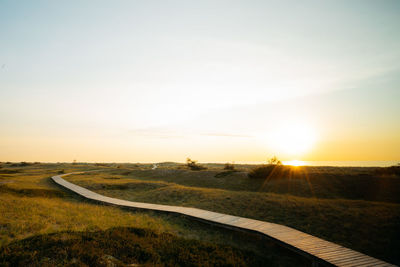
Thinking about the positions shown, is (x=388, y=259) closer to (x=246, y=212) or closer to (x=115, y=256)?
(x=246, y=212)

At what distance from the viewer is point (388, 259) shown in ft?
29.2

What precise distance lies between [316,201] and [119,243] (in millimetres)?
13830

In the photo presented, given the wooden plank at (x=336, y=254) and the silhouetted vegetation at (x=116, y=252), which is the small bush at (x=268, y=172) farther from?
the silhouetted vegetation at (x=116, y=252)

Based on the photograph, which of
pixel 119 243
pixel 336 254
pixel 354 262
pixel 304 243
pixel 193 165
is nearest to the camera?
pixel 354 262

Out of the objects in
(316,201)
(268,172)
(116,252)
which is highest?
(268,172)

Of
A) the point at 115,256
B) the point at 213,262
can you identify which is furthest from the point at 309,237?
the point at 115,256

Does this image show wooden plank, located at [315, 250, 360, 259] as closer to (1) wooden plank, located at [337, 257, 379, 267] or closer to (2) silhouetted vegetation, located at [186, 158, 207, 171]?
(1) wooden plank, located at [337, 257, 379, 267]

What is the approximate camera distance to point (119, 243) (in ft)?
28.9

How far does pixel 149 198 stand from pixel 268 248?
13.3m

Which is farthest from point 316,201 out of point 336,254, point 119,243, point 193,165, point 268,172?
point 193,165

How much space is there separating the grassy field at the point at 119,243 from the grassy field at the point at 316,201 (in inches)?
135

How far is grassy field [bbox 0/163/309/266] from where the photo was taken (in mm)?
7570

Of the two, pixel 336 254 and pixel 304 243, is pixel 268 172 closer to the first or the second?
pixel 304 243

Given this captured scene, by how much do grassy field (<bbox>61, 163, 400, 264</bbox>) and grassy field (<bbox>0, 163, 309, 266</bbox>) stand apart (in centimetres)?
343
